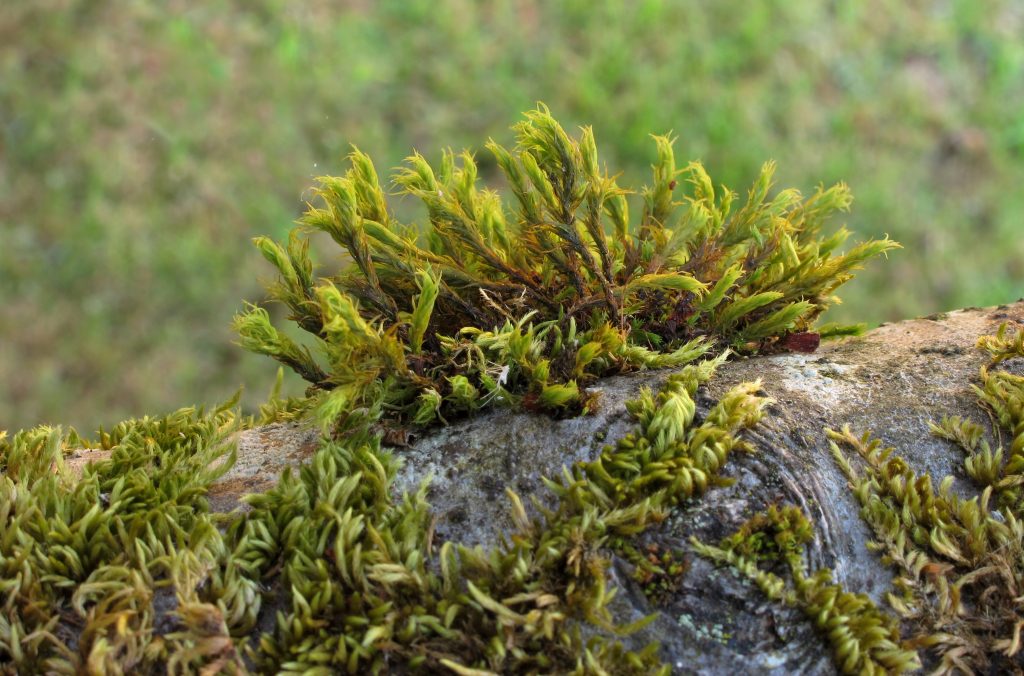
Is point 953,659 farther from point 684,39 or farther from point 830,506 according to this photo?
point 684,39

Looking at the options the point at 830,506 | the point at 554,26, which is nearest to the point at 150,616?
the point at 830,506

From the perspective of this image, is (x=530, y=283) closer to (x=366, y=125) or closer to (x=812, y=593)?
(x=812, y=593)

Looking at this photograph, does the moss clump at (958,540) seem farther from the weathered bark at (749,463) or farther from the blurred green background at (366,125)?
the blurred green background at (366,125)

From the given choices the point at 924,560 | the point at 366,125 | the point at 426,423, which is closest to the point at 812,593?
the point at 924,560

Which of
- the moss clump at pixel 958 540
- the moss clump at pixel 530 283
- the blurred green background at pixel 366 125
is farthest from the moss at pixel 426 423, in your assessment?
the blurred green background at pixel 366 125

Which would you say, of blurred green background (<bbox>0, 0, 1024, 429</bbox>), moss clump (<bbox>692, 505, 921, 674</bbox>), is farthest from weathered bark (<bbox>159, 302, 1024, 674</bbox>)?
blurred green background (<bbox>0, 0, 1024, 429</bbox>)

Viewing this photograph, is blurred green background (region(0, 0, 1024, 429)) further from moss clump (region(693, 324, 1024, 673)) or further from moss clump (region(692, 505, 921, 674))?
moss clump (region(692, 505, 921, 674))
